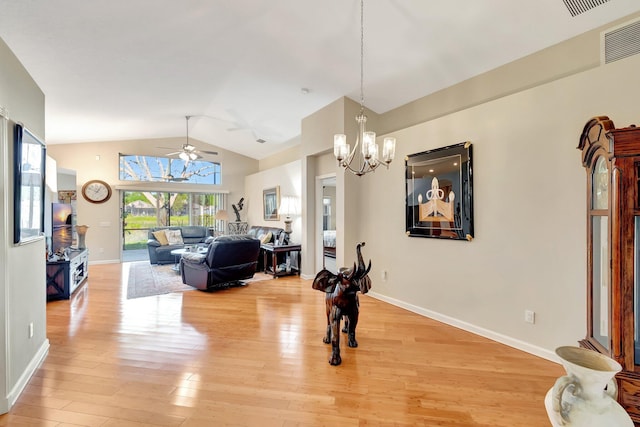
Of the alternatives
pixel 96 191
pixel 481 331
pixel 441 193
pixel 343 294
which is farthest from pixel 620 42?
pixel 96 191

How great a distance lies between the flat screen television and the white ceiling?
1.64m

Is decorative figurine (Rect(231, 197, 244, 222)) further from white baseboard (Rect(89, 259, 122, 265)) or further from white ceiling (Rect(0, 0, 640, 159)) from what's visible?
white ceiling (Rect(0, 0, 640, 159))

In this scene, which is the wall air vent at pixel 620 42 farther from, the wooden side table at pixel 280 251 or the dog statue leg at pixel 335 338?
the wooden side table at pixel 280 251

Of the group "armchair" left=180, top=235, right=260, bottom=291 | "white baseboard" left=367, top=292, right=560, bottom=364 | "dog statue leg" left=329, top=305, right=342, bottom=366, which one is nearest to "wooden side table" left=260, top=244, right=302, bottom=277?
"armchair" left=180, top=235, right=260, bottom=291

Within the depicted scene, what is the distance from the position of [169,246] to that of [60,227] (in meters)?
2.47

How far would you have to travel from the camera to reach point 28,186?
239 cm

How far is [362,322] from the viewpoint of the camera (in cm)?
368

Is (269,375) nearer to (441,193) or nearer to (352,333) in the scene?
(352,333)

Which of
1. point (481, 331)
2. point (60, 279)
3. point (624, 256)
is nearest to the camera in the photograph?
point (624, 256)

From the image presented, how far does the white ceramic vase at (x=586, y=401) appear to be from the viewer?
36.8 inches

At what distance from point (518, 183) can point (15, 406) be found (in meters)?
4.51

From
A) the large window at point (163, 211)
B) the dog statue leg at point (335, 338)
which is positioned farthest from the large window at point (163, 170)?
the dog statue leg at point (335, 338)

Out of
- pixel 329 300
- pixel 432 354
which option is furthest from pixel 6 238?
pixel 432 354

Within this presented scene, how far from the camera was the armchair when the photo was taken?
16.1ft
